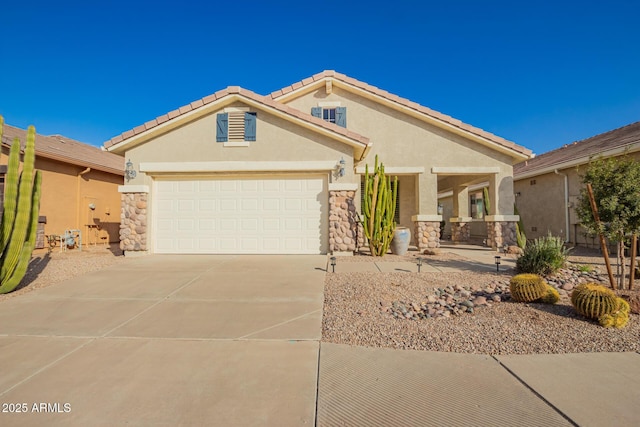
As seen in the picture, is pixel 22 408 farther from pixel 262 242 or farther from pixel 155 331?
pixel 262 242

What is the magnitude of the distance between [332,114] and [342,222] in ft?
18.4

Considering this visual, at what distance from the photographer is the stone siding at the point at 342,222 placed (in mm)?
9625

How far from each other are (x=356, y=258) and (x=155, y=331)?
6.11m

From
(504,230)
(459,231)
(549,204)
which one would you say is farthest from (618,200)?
(549,204)

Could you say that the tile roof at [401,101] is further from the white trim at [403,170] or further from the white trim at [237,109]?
the white trim at [237,109]

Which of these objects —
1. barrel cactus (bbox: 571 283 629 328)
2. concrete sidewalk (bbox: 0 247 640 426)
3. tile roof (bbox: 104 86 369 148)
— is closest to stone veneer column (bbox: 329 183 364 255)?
tile roof (bbox: 104 86 369 148)

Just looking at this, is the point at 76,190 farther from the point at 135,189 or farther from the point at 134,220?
the point at 134,220

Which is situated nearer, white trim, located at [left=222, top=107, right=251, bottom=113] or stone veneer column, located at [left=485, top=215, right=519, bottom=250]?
white trim, located at [left=222, top=107, right=251, bottom=113]

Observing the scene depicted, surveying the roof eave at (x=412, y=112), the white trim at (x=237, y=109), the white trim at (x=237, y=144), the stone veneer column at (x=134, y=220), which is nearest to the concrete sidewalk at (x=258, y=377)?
the stone veneer column at (x=134, y=220)

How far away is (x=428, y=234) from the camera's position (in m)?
11.9

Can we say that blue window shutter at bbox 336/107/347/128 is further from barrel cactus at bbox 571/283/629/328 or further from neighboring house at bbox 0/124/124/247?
neighboring house at bbox 0/124/124/247

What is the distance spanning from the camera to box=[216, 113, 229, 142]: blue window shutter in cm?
990

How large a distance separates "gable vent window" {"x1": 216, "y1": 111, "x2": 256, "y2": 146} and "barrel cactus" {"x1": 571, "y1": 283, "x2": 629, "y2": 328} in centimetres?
860

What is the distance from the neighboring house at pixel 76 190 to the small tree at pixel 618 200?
15667 mm
